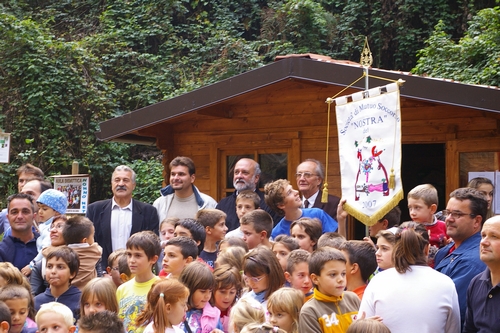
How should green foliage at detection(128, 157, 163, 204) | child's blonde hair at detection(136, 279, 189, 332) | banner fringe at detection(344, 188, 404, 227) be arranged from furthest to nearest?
green foliage at detection(128, 157, 163, 204) → banner fringe at detection(344, 188, 404, 227) → child's blonde hair at detection(136, 279, 189, 332)

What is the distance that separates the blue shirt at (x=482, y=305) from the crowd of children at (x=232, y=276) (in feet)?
0.49

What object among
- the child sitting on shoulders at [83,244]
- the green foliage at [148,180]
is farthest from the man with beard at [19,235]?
the green foliage at [148,180]

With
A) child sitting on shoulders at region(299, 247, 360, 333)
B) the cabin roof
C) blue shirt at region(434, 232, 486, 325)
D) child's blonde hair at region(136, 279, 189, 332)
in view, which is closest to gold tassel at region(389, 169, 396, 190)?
blue shirt at region(434, 232, 486, 325)

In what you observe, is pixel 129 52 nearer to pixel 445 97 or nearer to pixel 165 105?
pixel 165 105

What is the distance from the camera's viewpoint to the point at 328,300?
189 inches

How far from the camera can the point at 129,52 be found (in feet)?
70.0

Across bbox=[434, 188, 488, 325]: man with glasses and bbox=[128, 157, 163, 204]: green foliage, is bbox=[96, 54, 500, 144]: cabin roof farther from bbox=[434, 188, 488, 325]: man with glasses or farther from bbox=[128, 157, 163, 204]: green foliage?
bbox=[128, 157, 163, 204]: green foliage

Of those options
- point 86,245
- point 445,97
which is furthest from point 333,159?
point 86,245

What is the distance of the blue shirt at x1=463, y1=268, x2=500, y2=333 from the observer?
14.7 feet

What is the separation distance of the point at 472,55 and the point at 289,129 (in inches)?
328

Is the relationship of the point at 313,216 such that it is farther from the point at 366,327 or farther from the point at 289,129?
the point at 289,129

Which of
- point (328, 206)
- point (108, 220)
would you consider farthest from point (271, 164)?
point (108, 220)

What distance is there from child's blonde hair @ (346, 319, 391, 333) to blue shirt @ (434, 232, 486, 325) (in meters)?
1.07

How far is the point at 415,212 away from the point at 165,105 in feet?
14.5
